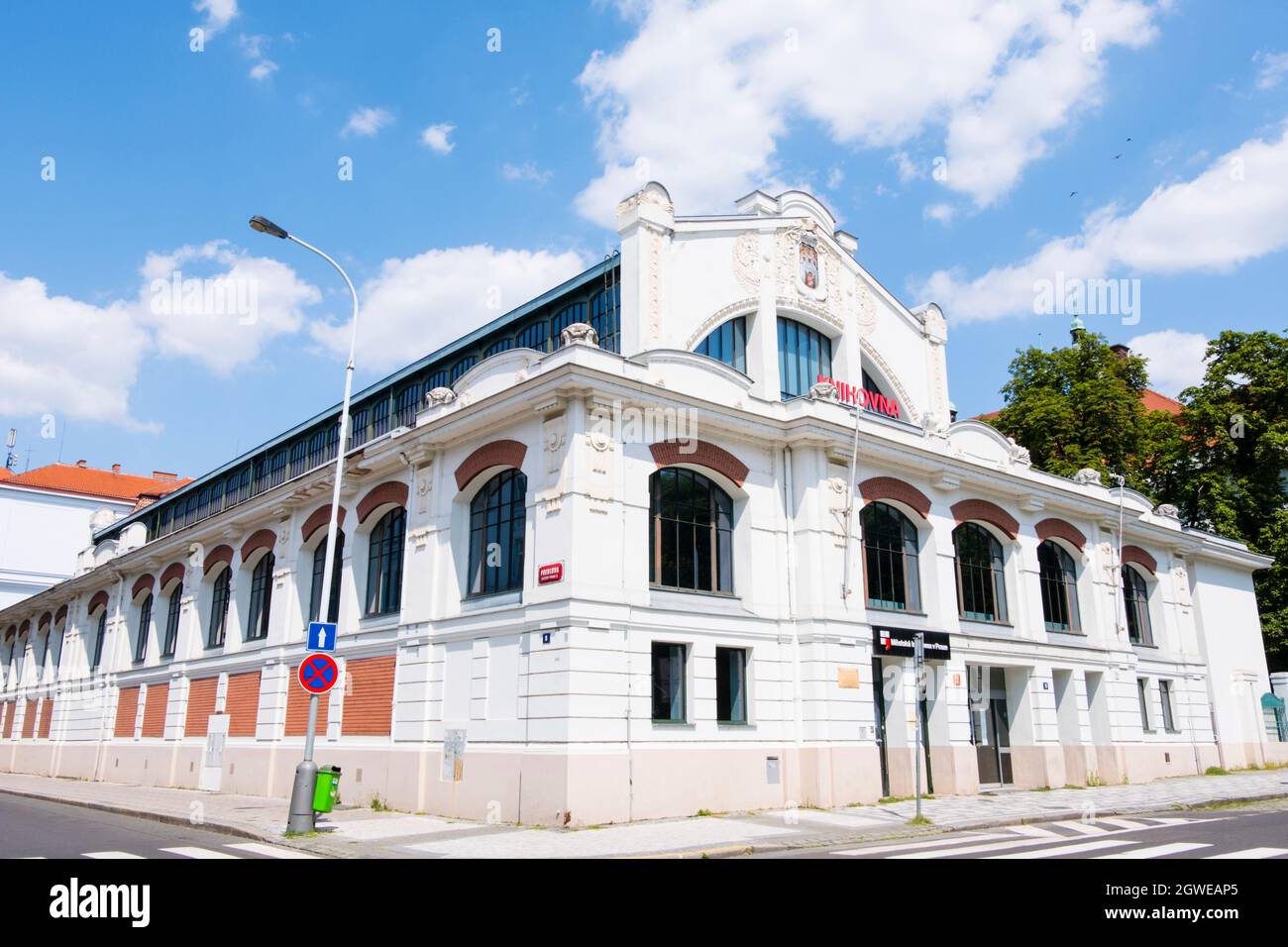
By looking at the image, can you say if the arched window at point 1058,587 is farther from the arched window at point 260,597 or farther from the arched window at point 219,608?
the arched window at point 219,608

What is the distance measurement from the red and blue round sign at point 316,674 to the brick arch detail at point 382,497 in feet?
24.4

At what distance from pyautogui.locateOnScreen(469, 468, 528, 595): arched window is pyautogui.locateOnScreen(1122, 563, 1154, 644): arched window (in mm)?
21721

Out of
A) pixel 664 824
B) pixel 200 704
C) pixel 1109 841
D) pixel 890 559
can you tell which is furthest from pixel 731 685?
pixel 200 704

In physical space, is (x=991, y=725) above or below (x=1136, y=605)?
below

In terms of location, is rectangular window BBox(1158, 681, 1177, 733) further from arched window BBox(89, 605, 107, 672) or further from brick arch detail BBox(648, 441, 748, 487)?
arched window BBox(89, 605, 107, 672)

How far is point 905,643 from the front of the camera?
70.4 feet

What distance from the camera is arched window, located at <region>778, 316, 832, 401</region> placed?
25062 mm

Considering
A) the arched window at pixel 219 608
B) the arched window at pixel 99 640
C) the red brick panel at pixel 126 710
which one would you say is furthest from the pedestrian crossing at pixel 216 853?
the arched window at pixel 99 640

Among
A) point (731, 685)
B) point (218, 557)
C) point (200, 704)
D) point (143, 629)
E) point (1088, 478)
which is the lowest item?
point (200, 704)

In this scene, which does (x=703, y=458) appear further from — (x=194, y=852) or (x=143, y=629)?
(x=143, y=629)

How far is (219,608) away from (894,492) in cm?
2323

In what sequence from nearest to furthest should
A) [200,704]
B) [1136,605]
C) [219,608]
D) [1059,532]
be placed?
[1059,532]
[200,704]
[1136,605]
[219,608]

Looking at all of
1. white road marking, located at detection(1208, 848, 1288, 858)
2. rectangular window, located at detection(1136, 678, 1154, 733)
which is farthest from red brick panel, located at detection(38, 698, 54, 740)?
white road marking, located at detection(1208, 848, 1288, 858)
